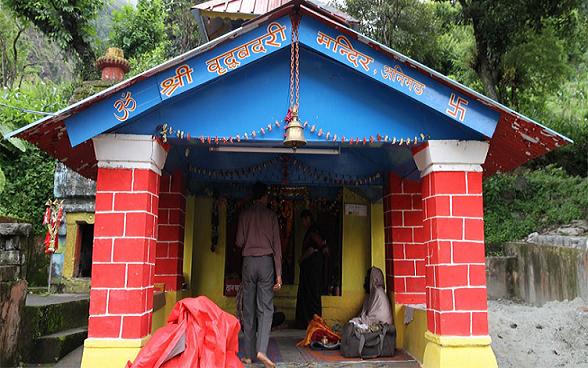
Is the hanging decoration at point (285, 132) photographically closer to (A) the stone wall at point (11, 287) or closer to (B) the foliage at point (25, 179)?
(A) the stone wall at point (11, 287)

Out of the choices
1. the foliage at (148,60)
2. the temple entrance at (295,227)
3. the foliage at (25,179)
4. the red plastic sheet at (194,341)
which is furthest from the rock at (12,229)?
the foliage at (148,60)

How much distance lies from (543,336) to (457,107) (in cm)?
435

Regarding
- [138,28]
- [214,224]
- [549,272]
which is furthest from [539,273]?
[138,28]

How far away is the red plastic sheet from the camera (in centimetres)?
411

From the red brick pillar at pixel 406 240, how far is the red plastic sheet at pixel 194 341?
8.50 feet

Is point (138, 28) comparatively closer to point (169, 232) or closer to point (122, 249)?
point (169, 232)

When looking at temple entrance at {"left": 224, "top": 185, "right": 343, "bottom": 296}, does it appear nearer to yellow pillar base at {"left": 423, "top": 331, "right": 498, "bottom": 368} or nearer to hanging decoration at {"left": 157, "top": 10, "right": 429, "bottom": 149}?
hanging decoration at {"left": 157, "top": 10, "right": 429, "bottom": 149}

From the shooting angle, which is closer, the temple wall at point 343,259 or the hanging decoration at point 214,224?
the temple wall at point 343,259

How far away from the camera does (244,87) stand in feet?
15.2

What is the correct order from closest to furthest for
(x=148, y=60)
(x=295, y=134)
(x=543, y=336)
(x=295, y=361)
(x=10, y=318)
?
(x=295, y=134), (x=10, y=318), (x=295, y=361), (x=543, y=336), (x=148, y=60)

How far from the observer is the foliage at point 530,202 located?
42.7 ft

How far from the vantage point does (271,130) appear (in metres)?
4.58

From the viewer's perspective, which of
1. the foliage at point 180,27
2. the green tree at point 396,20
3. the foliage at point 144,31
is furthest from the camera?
the foliage at point 144,31

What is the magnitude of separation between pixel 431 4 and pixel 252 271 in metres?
15.7
